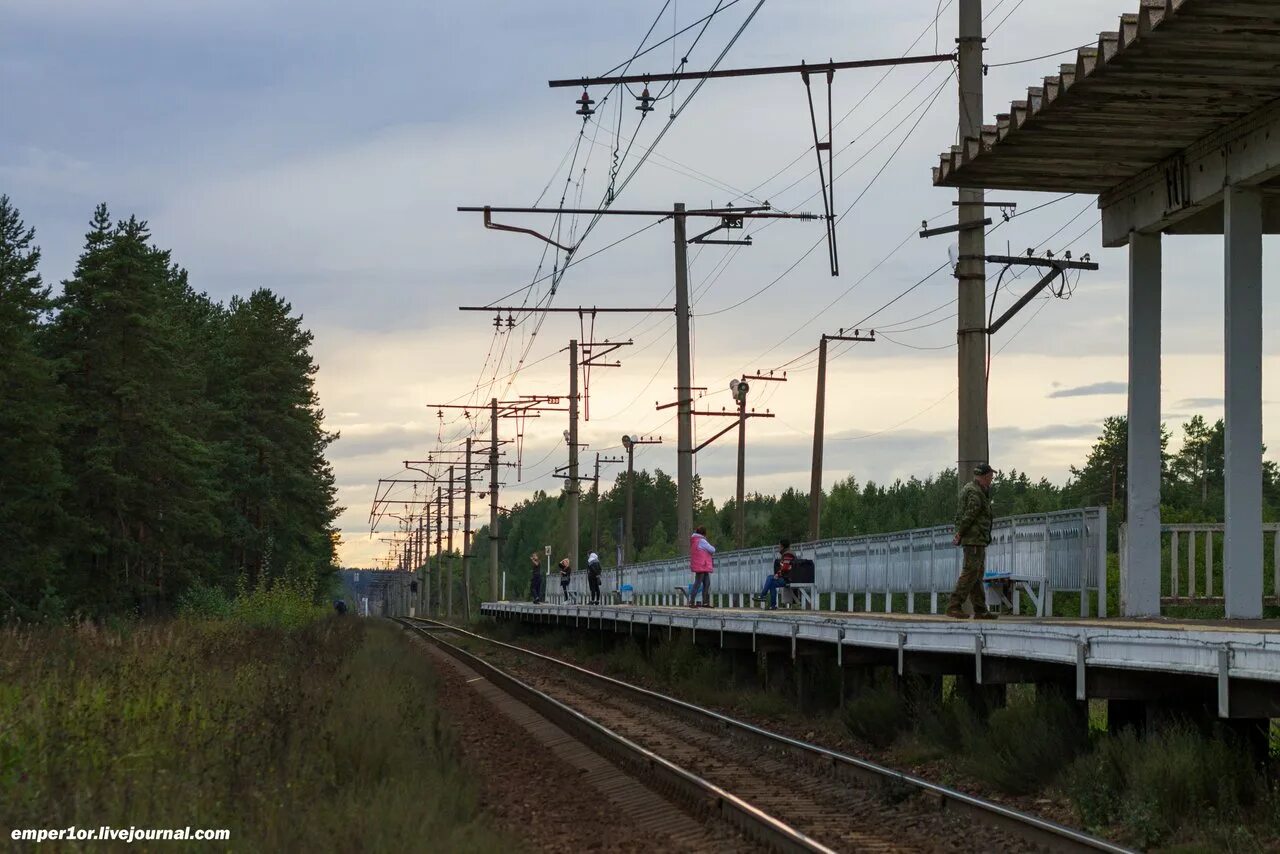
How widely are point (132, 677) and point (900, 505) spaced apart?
170 m

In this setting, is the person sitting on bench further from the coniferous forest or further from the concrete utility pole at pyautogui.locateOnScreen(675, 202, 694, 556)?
the coniferous forest

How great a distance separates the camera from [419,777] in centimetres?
1384

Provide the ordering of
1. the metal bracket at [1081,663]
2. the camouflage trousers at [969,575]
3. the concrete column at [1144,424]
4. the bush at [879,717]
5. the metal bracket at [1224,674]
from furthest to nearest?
1. the concrete column at [1144,424]
2. the camouflage trousers at [969,575]
3. the bush at [879,717]
4. the metal bracket at [1081,663]
5. the metal bracket at [1224,674]

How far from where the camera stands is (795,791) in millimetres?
15148

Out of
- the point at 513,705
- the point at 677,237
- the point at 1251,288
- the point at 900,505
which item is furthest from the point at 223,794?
the point at 900,505

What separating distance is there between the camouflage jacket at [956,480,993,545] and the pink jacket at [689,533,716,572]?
1630 cm

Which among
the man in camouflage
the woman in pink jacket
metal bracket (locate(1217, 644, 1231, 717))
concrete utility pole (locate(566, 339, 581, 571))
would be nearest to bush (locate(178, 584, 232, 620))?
concrete utility pole (locate(566, 339, 581, 571))

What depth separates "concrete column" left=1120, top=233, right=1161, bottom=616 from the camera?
19703 millimetres

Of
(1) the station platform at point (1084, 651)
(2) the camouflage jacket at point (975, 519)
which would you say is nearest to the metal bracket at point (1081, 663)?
(1) the station platform at point (1084, 651)

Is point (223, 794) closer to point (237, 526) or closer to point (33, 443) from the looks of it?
point (33, 443)

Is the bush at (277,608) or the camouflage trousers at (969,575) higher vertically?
the camouflage trousers at (969,575)

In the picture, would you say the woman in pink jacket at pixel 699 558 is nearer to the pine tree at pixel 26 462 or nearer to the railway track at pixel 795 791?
the railway track at pixel 795 791

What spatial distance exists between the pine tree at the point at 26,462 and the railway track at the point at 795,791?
36797 mm

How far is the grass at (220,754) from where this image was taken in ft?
33.0
